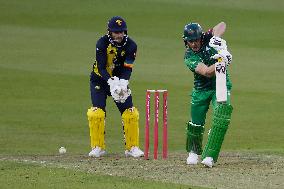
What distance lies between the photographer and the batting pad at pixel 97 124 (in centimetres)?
1417

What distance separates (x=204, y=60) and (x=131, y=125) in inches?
70.1

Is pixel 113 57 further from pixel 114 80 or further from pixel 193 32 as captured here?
pixel 193 32

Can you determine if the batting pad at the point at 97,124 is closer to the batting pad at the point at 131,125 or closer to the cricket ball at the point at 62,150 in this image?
the batting pad at the point at 131,125

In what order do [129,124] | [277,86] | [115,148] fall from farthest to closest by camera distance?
[277,86] → [115,148] → [129,124]

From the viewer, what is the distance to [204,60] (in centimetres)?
1299

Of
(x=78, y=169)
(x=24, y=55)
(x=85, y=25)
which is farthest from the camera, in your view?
(x=85, y=25)

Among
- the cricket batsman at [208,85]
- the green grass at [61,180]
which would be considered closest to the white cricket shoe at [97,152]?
the cricket batsman at [208,85]

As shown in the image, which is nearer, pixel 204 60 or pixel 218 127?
pixel 218 127

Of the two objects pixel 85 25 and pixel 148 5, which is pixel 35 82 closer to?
pixel 85 25

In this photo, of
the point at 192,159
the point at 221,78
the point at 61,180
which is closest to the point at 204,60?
the point at 221,78

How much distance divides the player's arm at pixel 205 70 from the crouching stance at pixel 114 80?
151cm

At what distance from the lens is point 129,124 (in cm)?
1426

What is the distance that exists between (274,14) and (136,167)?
79.2 ft

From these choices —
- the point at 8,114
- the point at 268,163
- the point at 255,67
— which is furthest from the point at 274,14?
the point at 268,163
